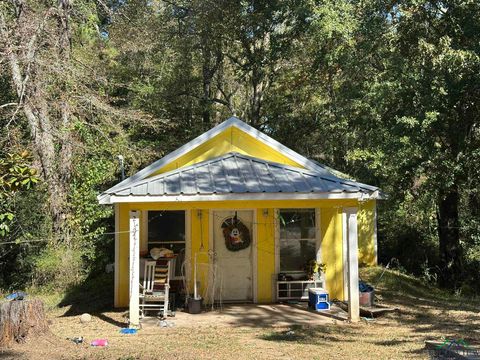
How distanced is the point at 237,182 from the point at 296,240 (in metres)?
2.98

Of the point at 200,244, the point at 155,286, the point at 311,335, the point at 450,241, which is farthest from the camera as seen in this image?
the point at 450,241

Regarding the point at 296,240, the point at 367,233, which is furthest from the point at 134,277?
the point at 367,233

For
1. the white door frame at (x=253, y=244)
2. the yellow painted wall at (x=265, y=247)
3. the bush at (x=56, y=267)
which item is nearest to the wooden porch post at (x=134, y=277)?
the yellow painted wall at (x=265, y=247)

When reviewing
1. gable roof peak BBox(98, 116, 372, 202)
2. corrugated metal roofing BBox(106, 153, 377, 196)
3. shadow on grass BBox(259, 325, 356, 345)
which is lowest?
shadow on grass BBox(259, 325, 356, 345)

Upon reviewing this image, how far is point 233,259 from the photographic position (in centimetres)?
1201

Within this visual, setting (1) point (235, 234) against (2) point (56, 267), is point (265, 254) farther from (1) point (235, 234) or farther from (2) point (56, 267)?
(2) point (56, 267)

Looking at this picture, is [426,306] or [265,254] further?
[265,254]

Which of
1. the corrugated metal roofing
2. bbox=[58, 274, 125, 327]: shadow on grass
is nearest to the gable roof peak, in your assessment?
the corrugated metal roofing

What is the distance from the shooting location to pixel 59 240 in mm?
14766

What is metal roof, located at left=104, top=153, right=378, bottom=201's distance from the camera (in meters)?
9.50

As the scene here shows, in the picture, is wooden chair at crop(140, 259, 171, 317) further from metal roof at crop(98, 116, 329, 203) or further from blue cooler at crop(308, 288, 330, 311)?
blue cooler at crop(308, 288, 330, 311)

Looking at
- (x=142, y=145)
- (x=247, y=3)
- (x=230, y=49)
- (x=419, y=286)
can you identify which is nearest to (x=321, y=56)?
(x=247, y=3)

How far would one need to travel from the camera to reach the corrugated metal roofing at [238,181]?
31.2 ft

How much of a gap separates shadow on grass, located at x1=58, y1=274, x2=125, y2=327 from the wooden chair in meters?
0.72
